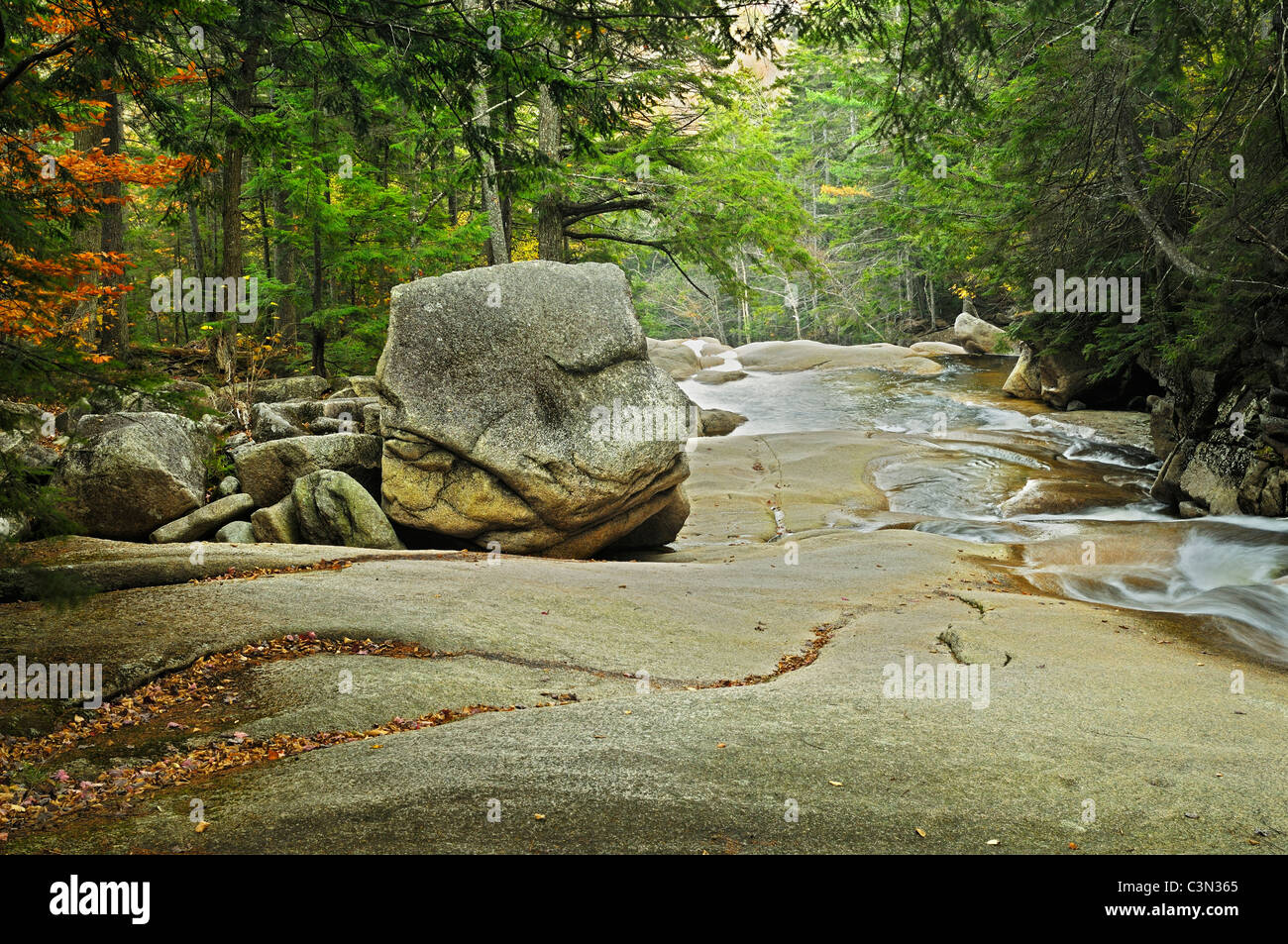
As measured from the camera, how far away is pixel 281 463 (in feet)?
39.9

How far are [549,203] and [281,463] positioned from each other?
9.54 m

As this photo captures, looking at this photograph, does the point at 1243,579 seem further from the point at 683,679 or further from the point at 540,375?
the point at 540,375

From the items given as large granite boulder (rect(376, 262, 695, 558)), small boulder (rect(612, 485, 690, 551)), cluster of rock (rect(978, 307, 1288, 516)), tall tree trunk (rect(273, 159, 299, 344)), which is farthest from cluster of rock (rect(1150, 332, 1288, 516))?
tall tree trunk (rect(273, 159, 299, 344))

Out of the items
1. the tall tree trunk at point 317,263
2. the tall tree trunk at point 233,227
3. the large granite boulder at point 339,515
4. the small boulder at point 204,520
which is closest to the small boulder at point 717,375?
the tall tree trunk at point 317,263

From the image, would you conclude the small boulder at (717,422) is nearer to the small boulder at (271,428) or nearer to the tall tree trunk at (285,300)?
the tall tree trunk at (285,300)

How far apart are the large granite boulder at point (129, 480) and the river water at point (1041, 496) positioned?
37.7 ft

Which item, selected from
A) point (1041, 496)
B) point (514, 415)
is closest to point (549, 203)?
point (514, 415)

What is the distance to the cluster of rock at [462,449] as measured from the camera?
10953 millimetres

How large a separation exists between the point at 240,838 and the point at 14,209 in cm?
405

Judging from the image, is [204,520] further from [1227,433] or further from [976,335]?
[976,335]

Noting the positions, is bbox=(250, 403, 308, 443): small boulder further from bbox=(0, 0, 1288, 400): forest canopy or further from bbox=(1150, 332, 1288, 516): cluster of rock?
bbox=(1150, 332, 1288, 516): cluster of rock

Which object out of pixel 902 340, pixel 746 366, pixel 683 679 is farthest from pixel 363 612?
pixel 902 340

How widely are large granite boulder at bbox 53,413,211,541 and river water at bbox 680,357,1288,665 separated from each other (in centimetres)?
1150

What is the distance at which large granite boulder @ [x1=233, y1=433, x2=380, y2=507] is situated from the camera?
1212cm
